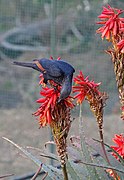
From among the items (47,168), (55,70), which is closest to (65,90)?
(55,70)

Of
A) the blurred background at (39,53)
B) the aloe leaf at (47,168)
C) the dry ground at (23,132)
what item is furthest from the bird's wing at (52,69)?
the dry ground at (23,132)

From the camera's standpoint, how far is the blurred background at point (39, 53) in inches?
107

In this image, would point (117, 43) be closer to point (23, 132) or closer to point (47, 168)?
point (47, 168)

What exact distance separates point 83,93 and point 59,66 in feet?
0.34

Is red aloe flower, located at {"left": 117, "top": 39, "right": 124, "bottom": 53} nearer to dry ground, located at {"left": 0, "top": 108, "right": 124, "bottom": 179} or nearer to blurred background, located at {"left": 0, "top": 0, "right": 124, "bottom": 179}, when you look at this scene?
blurred background, located at {"left": 0, "top": 0, "right": 124, "bottom": 179}

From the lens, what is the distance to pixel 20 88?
10.0 ft

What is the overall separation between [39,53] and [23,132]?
58 centimetres

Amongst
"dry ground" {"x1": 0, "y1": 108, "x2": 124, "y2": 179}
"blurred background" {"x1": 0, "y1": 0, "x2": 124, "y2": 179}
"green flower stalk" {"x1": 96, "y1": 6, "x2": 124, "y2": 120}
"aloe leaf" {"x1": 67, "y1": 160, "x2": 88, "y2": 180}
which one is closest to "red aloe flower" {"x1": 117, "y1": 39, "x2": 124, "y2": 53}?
"green flower stalk" {"x1": 96, "y1": 6, "x2": 124, "y2": 120}

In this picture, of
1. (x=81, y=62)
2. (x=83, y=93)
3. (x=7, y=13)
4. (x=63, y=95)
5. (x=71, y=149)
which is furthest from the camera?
(x=7, y=13)

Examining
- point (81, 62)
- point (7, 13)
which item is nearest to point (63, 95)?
point (81, 62)

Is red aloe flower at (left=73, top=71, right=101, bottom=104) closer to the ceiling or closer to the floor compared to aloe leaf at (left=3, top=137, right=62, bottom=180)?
closer to the ceiling

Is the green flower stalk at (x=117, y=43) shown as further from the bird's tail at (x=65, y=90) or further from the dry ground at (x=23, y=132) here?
the dry ground at (x=23, y=132)

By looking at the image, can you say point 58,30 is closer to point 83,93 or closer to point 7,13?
point 7,13

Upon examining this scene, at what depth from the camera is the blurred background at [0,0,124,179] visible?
8.89 feet
